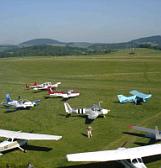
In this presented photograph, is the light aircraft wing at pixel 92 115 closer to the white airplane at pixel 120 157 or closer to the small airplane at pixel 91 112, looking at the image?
the small airplane at pixel 91 112

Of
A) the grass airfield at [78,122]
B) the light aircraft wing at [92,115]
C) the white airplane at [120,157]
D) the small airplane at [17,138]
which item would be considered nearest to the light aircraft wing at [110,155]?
the white airplane at [120,157]

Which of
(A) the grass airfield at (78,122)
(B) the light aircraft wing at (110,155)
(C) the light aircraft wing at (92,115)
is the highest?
(B) the light aircraft wing at (110,155)

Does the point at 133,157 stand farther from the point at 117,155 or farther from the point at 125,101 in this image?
the point at 125,101

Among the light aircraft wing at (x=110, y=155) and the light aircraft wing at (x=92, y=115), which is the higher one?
the light aircraft wing at (x=110, y=155)

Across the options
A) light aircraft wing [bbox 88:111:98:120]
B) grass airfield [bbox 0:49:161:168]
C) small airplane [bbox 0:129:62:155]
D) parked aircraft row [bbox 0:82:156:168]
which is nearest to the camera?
parked aircraft row [bbox 0:82:156:168]

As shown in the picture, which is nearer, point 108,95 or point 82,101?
point 82,101

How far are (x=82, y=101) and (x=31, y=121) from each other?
46.4 ft

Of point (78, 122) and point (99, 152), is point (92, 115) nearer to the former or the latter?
point (78, 122)

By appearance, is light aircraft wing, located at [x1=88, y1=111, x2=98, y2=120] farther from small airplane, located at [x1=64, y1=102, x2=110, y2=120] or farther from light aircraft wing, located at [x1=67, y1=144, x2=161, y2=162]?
light aircraft wing, located at [x1=67, y1=144, x2=161, y2=162]

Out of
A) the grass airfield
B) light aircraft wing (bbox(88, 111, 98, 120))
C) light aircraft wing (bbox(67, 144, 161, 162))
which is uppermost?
light aircraft wing (bbox(67, 144, 161, 162))

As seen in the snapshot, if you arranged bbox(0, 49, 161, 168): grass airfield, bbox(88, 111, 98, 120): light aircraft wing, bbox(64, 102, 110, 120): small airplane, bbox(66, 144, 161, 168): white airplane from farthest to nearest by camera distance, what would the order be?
bbox(64, 102, 110, 120): small airplane < bbox(88, 111, 98, 120): light aircraft wing < bbox(0, 49, 161, 168): grass airfield < bbox(66, 144, 161, 168): white airplane

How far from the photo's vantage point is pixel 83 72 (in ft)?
347

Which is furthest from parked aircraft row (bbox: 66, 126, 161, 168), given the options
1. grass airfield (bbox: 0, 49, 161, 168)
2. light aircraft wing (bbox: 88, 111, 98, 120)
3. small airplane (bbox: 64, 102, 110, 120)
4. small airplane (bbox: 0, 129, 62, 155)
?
small airplane (bbox: 64, 102, 110, 120)

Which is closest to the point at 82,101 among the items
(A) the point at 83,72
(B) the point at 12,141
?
(B) the point at 12,141
